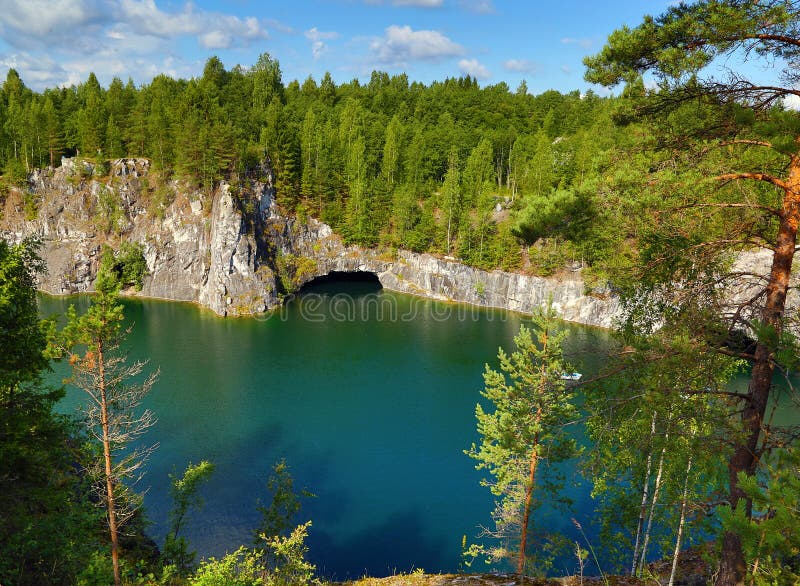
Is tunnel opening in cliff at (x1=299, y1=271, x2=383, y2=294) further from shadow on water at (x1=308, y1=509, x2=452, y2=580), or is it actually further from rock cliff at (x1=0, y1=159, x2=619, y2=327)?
shadow on water at (x1=308, y1=509, x2=452, y2=580)

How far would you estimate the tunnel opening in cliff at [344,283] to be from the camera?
2657 inches

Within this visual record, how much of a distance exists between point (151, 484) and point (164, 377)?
1523 cm

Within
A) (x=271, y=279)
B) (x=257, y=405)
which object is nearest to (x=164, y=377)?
(x=257, y=405)

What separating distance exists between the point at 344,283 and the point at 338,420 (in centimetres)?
4074

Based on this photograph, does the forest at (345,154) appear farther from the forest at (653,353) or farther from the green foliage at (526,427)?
the forest at (653,353)

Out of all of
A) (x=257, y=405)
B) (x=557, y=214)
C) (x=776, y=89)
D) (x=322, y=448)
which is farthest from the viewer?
(x=257, y=405)

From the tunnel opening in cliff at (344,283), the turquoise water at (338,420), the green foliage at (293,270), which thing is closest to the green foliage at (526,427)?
the turquoise water at (338,420)

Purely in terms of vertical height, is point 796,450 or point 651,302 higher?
point 651,302

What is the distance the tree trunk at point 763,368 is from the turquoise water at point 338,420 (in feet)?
8.06

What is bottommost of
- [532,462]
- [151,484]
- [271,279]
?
[151,484]

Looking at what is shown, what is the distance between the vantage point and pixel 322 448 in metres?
28.9

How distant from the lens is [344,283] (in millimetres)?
71812

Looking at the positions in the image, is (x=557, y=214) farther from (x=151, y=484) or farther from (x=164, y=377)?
(x=164, y=377)

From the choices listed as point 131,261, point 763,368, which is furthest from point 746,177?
point 131,261
